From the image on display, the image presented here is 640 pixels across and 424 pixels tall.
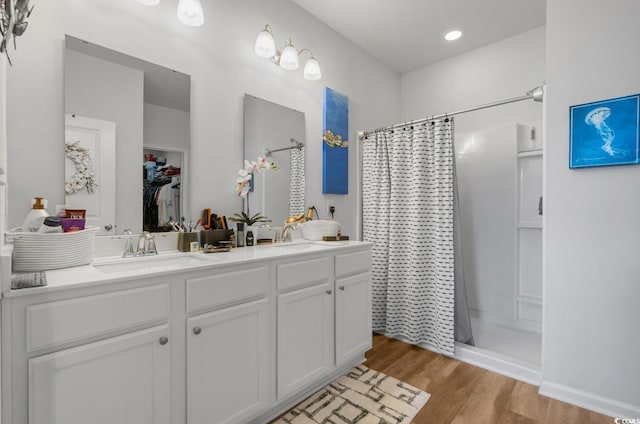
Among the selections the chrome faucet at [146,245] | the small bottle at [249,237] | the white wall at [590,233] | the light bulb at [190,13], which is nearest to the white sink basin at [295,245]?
the small bottle at [249,237]

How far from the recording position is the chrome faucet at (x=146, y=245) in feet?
5.33

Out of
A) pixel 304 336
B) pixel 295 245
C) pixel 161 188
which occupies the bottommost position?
pixel 304 336

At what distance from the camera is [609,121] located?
5.73 ft

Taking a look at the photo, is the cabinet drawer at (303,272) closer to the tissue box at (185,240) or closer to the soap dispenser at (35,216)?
the tissue box at (185,240)

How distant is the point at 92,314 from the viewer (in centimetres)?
106

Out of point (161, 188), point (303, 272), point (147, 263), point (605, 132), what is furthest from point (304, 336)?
point (605, 132)

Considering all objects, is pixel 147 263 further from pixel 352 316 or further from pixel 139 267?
pixel 352 316

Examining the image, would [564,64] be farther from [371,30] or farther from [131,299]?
[131,299]

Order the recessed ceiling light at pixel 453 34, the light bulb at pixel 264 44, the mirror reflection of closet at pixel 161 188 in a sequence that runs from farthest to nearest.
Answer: the recessed ceiling light at pixel 453 34 → the light bulb at pixel 264 44 → the mirror reflection of closet at pixel 161 188

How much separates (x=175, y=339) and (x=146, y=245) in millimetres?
606

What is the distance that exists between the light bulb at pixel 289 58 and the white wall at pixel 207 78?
98 millimetres

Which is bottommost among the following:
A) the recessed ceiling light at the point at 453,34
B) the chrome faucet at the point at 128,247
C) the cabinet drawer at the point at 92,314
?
the cabinet drawer at the point at 92,314

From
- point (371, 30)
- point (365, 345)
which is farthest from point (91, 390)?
point (371, 30)

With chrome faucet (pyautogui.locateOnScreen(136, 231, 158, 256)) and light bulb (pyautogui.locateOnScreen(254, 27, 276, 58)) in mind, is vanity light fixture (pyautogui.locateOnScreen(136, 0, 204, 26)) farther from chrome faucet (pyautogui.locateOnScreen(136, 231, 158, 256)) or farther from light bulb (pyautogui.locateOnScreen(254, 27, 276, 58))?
chrome faucet (pyautogui.locateOnScreen(136, 231, 158, 256))
